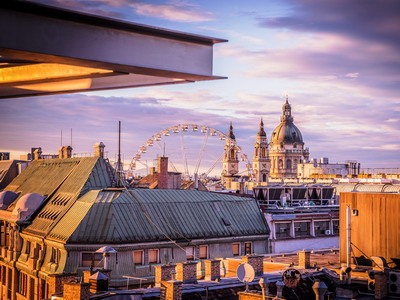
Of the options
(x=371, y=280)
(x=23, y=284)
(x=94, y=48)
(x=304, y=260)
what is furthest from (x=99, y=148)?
(x=94, y=48)

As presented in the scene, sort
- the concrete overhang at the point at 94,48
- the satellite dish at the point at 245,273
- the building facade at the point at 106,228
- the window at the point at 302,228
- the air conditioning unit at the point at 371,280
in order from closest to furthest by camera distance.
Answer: the concrete overhang at the point at 94,48 → the satellite dish at the point at 245,273 → the air conditioning unit at the point at 371,280 → the building facade at the point at 106,228 → the window at the point at 302,228

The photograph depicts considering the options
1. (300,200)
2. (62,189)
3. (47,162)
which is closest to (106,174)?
(62,189)

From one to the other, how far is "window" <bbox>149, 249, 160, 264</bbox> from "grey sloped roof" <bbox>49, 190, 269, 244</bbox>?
75 cm

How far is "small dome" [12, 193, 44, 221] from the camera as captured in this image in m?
50.8

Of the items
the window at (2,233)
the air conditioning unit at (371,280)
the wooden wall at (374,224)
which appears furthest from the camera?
the window at (2,233)

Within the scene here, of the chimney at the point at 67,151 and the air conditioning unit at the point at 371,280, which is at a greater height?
the chimney at the point at 67,151

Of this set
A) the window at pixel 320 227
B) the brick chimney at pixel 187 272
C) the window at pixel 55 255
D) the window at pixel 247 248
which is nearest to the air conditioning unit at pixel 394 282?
the brick chimney at pixel 187 272

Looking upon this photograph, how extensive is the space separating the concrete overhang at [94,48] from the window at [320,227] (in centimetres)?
4778

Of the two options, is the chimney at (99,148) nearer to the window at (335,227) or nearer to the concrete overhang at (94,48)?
the window at (335,227)

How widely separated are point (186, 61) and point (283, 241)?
4519 centimetres

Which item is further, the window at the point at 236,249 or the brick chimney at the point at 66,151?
the brick chimney at the point at 66,151

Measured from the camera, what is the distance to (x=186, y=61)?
7961mm

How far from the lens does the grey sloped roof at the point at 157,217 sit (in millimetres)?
42781

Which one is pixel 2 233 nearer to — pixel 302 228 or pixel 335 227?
pixel 302 228
